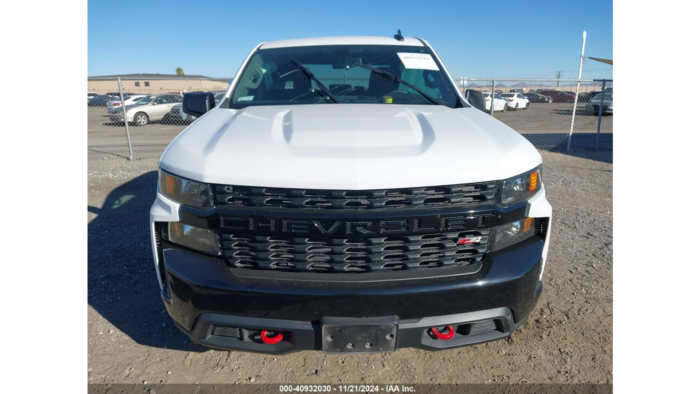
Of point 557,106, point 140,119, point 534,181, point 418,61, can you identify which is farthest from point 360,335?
point 557,106

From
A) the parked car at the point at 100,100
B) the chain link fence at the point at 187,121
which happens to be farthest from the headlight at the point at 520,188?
the parked car at the point at 100,100

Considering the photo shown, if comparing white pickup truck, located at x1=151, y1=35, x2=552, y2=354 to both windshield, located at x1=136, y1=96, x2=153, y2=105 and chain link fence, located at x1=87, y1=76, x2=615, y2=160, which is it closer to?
chain link fence, located at x1=87, y1=76, x2=615, y2=160

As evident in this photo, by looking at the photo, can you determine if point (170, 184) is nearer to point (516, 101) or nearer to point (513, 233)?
point (513, 233)

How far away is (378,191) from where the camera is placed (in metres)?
1.81

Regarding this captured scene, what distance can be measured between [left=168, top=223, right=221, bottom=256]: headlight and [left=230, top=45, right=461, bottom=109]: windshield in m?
1.28

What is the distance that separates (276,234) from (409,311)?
71 centimetres

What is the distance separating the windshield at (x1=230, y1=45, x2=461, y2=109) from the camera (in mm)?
3025

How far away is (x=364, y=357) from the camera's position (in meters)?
2.57

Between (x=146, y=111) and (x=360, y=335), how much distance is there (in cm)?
1964

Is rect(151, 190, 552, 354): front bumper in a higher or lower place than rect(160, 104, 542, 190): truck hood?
lower

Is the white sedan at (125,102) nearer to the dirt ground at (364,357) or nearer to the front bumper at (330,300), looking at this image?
the dirt ground at (364,357)

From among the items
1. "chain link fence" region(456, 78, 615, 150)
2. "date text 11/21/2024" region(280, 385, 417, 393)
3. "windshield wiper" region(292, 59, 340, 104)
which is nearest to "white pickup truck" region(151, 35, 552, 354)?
"date text 11/21/2024" region(280, 385, 417, 393)

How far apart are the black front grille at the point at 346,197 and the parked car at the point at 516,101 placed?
26822 mm
